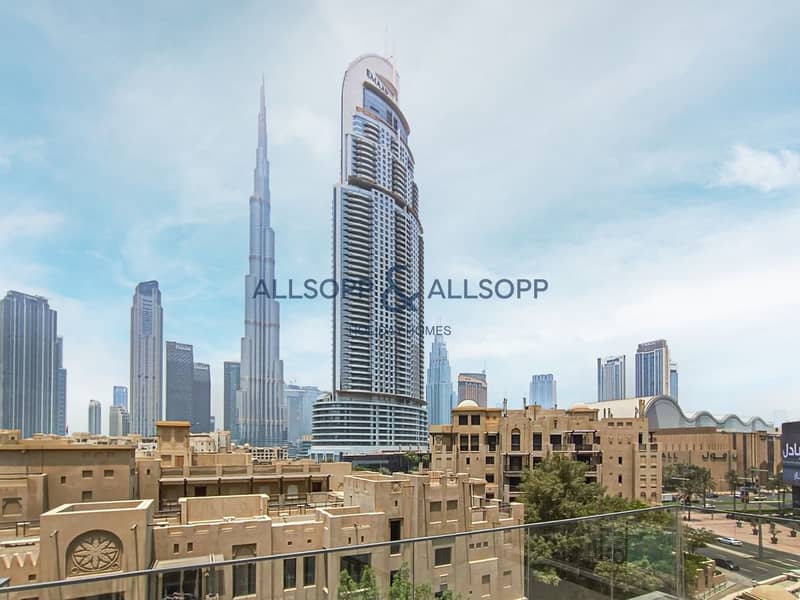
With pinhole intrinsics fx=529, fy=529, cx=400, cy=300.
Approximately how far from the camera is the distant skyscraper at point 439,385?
97688 millimetres

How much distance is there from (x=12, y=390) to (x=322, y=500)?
73.3 meters

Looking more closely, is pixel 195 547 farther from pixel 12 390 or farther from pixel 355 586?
pixel 12 390

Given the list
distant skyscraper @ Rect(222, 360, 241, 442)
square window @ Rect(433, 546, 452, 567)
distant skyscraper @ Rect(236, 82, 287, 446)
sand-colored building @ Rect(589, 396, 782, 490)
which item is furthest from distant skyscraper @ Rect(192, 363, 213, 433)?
square window @ Rect(433, 546, 452, 567)

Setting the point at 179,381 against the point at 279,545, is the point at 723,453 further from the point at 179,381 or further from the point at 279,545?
the point at 179,381

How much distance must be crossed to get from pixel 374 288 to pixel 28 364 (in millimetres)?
53995

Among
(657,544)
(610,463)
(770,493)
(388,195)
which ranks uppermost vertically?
→ (388,195)

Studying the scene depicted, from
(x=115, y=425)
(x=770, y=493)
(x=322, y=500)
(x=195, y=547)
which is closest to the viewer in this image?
(x=195, y=547)

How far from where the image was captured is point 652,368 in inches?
3073

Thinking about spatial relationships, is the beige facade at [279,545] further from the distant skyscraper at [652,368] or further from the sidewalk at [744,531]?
the distant skyscraper at [652,368]

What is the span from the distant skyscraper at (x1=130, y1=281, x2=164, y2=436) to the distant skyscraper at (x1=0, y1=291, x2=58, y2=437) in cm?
2171

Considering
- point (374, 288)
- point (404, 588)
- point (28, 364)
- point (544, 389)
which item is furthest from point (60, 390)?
point (404, 588)

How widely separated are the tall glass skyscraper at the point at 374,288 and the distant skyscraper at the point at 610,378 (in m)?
36.3

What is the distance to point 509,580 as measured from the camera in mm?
3334

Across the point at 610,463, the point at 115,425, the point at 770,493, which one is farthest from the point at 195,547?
the point at 115,425
